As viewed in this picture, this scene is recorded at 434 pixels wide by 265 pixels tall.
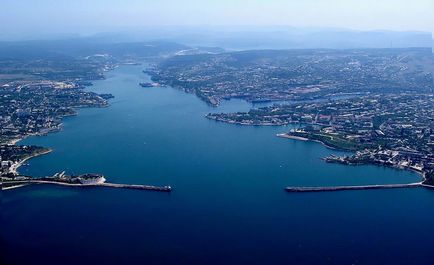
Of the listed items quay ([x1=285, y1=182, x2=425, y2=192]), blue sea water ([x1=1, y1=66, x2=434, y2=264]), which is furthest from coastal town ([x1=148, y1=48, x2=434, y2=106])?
quay ([x1=285, y1=182, x2=425, y2=192])

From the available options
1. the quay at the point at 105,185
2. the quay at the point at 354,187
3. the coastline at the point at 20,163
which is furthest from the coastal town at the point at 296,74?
the quay at the point at 354,187

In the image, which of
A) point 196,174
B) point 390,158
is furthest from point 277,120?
point 196,174

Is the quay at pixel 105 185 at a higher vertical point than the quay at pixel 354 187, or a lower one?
lower

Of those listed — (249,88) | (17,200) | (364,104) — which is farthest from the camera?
(249,88)

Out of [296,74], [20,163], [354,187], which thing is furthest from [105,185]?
[296,74]

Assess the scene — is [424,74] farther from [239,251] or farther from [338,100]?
[239,251]

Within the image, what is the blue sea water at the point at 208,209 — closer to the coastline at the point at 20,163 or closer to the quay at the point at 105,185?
the quay at the point at 105,185

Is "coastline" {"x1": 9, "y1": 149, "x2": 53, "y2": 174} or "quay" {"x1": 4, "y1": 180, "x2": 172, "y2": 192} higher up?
"coastline" {"x1": 9, "y1": 149, "x2": 53, "y2": 174}

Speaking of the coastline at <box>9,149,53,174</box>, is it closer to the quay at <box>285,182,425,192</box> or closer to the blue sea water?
the blue sea water
